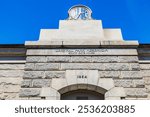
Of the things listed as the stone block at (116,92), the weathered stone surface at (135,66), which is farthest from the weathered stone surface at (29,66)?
the weathered stone surface at (135,66)

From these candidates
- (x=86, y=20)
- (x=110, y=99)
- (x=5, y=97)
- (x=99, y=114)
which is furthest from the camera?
(x=86, y=20)

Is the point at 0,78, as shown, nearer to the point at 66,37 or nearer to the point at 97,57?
the point at 66,37

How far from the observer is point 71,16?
10.5m

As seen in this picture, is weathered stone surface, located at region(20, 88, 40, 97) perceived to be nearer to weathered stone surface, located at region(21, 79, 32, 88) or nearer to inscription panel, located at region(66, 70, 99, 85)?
weathered stone surface, located at region(21, 79, 32, 88)

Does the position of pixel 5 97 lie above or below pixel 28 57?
below

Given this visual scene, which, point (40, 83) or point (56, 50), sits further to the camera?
point (56, 50)

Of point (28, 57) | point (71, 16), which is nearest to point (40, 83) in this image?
point (28, 57)

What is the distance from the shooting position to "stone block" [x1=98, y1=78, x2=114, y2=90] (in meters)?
8.12

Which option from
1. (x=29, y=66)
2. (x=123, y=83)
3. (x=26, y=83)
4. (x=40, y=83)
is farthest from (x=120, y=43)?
(x=26, y=83)

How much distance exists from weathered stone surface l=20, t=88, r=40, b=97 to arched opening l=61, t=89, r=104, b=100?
3.07 ft

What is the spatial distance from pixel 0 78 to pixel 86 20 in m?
4.19

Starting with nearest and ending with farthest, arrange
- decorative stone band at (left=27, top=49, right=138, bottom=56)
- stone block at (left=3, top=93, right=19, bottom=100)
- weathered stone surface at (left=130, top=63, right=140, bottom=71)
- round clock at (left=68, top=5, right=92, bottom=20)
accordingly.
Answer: stone block at (left=3, top=93, right=19, bottom=100) < weathered stone surface at (left=130, top=63, right=140, bottom=71) < decorative stone band at (left=27, top=49, right=138, bottom=56) < round clock at (left=68, top=5, right=92, bottom=20)

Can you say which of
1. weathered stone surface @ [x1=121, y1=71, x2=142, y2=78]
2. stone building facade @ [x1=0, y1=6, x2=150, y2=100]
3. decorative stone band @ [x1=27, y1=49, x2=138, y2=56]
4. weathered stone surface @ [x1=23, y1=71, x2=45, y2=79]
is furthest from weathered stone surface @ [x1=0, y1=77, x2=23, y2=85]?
weathered stone surface @ [x1=121, y1=71, x2=142, y2=78]

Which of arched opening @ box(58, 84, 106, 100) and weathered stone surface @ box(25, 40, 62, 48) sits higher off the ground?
weathered stone surface @ box(25, 40, 62, 48)
